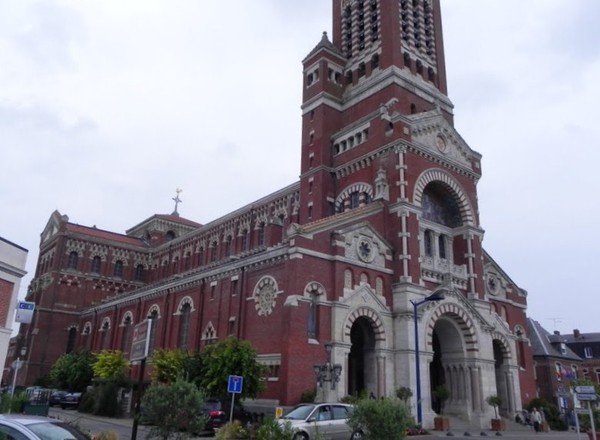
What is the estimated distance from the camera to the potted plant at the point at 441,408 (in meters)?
29.9

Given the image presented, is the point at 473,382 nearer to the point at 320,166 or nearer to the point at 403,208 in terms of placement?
the point at 403,208

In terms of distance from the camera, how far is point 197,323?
3678 centimetres

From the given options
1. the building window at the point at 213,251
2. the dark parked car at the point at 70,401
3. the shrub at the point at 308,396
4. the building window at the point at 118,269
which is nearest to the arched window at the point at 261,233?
the building window at the point at 213,251

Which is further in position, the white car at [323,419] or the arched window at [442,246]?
the arched window at [442,246]

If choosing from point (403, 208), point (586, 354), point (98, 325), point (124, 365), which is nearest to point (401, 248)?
point (403, 208)

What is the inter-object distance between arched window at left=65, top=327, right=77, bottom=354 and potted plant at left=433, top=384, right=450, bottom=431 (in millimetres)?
39233

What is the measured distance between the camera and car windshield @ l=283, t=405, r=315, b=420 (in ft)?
Result: 64.7

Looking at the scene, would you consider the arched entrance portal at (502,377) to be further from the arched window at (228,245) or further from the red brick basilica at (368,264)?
the arched window at (228,245)

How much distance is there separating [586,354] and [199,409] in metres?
61.6

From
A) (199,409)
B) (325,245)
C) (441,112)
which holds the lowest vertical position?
(199,409)

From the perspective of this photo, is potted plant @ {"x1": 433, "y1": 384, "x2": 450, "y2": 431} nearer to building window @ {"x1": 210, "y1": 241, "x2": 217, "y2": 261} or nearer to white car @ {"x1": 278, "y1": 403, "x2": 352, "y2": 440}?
white car @ {"x1": 278, "y1": 403, "x2": 352, "y2": 440}

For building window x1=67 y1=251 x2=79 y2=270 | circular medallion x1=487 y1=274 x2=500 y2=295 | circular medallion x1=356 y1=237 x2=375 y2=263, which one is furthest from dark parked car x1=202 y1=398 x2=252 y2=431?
building window x1=67 y1=251 x2=79 y2=270

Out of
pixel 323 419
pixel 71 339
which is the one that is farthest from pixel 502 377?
pixel 71 339

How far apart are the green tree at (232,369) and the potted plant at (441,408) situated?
35.9 ft
